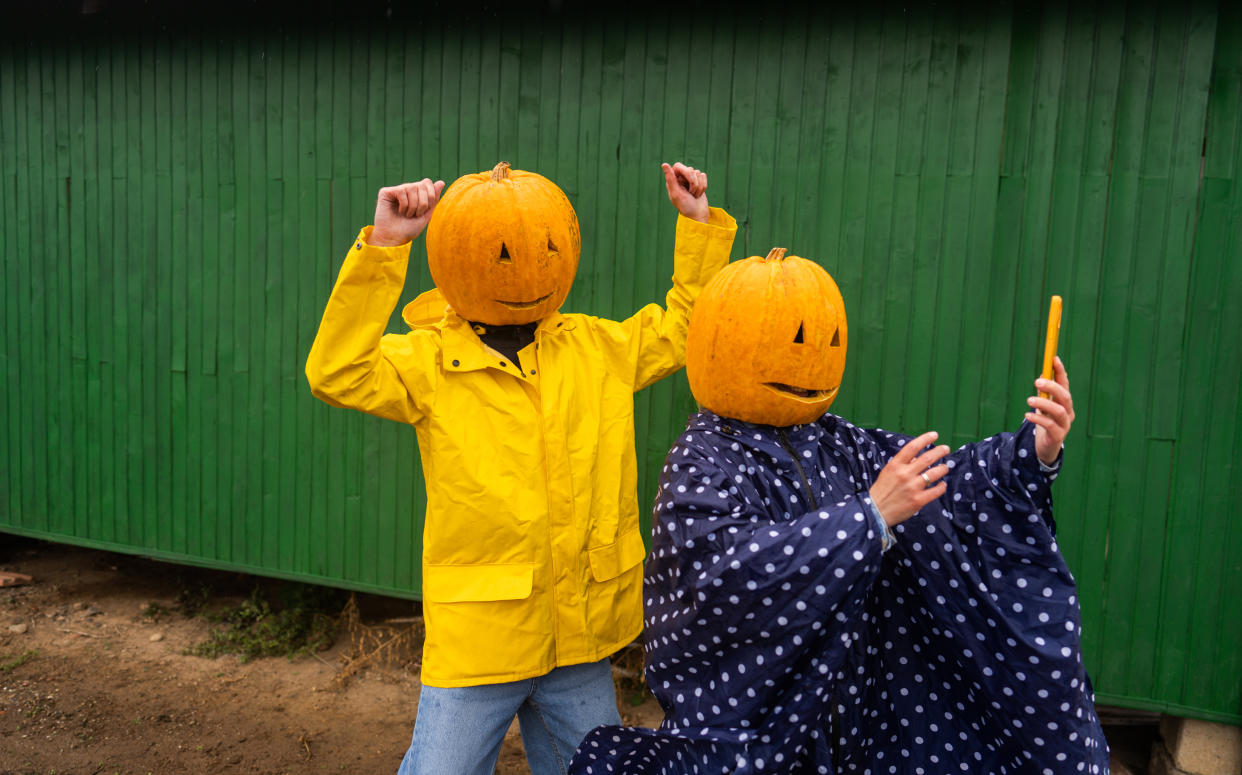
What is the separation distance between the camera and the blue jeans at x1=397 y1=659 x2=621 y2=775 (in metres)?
2.52

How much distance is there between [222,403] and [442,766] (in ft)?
9.73

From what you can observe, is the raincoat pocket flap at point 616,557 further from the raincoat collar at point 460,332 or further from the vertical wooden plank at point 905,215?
the vertical wooden plank at point 905,215

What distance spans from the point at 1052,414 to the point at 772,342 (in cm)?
62

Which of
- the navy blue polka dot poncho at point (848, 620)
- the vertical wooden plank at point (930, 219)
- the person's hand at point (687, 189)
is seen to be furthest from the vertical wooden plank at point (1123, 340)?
the person's hand at point (687, 189)

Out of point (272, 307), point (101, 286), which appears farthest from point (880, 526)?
point (101, 286)

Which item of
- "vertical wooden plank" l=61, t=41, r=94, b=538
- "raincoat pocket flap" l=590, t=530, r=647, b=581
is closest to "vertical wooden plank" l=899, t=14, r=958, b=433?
"raincoat pocket flap" l=590, t=530, r=647, b=581

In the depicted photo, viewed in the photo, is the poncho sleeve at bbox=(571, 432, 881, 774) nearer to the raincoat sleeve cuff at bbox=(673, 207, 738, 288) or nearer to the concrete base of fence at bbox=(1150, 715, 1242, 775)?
the raincoat sleeve cuff at bbox=(673, 207, 738, 288)

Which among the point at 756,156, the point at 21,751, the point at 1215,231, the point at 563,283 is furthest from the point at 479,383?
the point at 21,751

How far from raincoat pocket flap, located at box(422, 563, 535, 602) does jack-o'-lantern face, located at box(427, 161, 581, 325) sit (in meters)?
0.70

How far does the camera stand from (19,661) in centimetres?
462

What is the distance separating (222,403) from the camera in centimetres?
476

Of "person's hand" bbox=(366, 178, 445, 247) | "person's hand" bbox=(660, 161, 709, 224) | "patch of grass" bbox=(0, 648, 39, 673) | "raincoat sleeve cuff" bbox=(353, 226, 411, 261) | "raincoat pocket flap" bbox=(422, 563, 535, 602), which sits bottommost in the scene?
"patch of grass" bbox=(0, 648, 39, 673)

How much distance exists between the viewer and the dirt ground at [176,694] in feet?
12.7

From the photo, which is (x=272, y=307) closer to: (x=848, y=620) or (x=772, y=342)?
(x=772, y=342)
